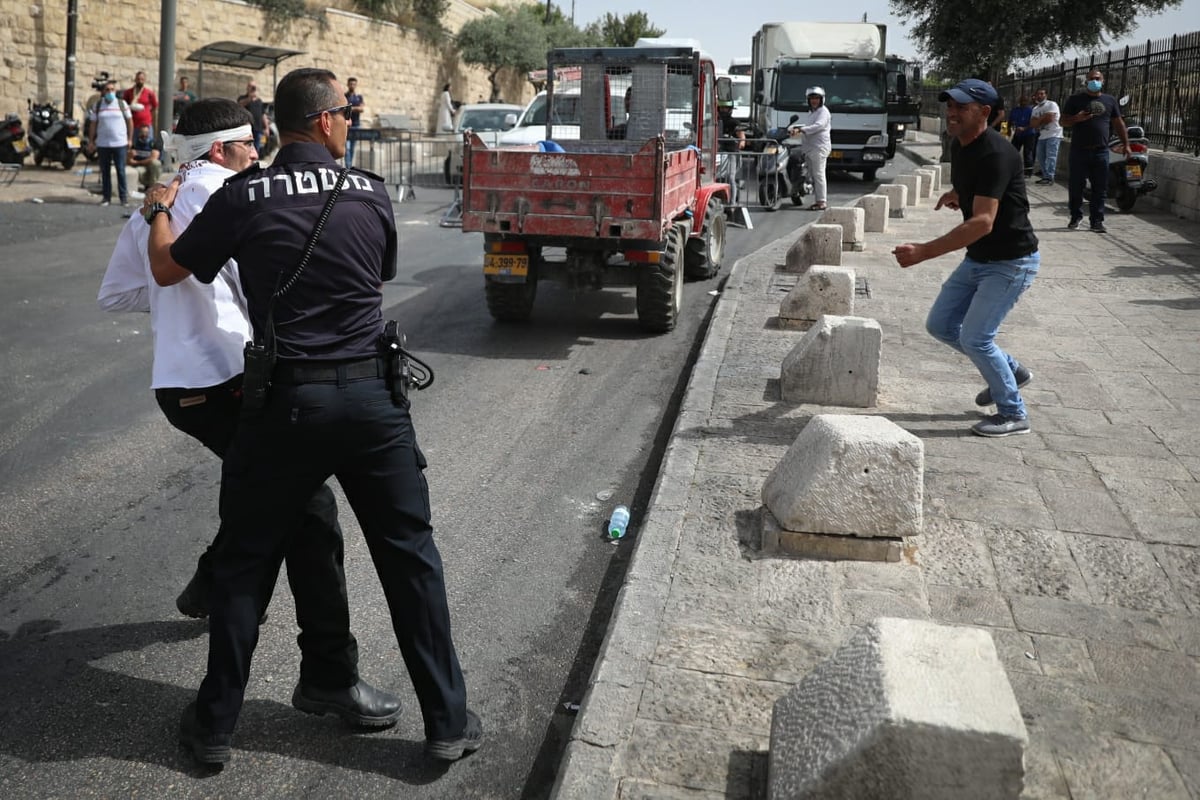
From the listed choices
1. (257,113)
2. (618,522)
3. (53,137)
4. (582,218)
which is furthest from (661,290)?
(257,113)

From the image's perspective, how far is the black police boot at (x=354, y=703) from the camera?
3493mm

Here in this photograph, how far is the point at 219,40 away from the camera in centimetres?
3250

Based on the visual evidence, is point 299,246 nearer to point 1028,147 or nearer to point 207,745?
point 207,745

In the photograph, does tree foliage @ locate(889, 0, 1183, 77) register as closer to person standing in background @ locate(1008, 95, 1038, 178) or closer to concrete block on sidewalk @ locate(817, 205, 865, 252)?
person standing in background @ locate(1008, 95, 1038, 178)

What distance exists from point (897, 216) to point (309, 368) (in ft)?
54.8

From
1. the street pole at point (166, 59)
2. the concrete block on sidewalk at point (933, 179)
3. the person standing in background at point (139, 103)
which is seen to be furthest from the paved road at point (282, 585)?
the concrete block on sidewalk at point (933, 179)

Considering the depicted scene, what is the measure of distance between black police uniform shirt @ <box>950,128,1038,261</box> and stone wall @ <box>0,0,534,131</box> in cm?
2415

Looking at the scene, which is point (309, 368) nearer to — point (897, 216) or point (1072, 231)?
point (1072, 231)

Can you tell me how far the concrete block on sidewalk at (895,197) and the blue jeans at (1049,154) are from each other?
23.1 feet

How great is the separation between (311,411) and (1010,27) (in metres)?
31.6

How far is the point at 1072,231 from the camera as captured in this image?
16109 mm

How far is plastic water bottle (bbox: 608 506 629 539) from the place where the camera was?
5.20 metres

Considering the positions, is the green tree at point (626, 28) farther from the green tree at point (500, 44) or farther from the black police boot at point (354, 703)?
the black police boot at point (354, 703)

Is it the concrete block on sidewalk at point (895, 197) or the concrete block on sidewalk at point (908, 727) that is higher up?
the concrete block on sidewalk at point (895, 197)
